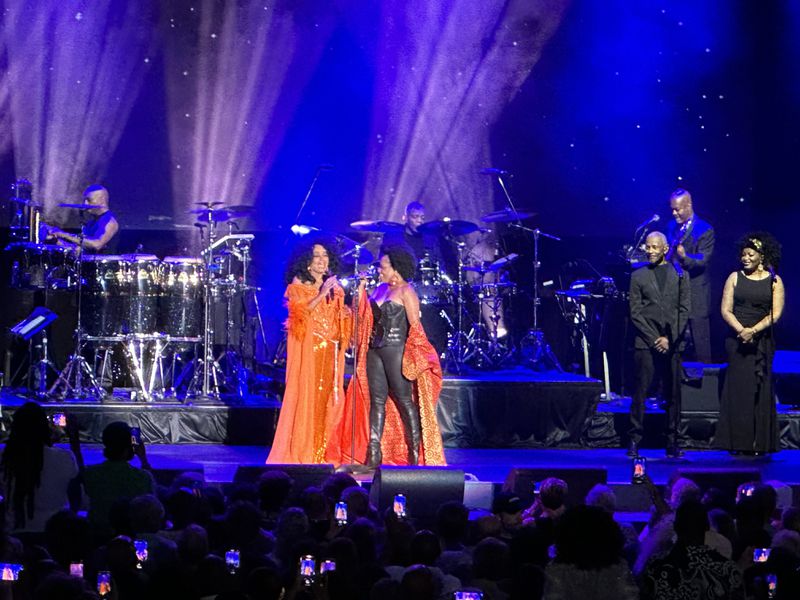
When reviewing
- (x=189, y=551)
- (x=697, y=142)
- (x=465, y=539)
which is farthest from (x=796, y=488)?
(x=697, y=142)

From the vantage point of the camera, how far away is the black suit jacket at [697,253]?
13.5 meters

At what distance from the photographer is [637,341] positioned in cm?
1187

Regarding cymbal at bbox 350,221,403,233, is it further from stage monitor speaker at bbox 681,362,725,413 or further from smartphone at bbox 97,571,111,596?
smartphone at bbox 97,571,111,596

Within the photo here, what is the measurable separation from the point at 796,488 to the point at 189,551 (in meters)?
4.50

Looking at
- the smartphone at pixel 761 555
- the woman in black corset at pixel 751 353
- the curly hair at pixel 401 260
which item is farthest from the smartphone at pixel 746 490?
the woman in black corset at pixel 751 353

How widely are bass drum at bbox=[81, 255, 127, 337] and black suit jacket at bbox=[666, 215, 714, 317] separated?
562cm

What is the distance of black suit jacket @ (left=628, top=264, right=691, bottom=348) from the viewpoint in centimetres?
1173

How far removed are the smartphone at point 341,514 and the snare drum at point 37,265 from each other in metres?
7.16

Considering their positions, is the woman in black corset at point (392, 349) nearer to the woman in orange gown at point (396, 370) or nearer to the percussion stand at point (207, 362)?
the woman in orange gown at point (396, 370)

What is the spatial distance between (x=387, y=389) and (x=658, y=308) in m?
2.90

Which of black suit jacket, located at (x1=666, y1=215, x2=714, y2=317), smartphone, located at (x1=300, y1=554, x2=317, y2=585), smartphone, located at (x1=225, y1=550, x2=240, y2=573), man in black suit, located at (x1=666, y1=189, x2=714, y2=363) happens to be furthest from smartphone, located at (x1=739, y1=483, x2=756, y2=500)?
black suit jacket, located at (x1=666, y1=215, x2=714, y2=317)

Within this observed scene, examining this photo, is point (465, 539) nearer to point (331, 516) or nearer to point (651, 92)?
point (331, 516)

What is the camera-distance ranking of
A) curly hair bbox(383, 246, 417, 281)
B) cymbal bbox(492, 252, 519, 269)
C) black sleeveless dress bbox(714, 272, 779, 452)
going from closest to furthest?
curly hair bbox(383, 246, 417, 281) < black sleeveless dress bbox(714, 272, 779, 452) < cymbal bbox(492, 252, 519, 269)

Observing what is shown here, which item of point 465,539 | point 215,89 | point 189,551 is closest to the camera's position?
point 189,551
